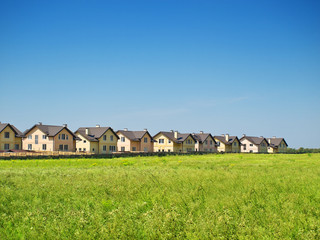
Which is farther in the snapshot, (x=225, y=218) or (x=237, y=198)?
(x=237, y=198)

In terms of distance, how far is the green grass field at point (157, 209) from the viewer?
8906mm

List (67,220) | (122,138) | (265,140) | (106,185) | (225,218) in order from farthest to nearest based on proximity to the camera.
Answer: (265,140) → (122,138) → (106,185) → (67,220) → (225,218)

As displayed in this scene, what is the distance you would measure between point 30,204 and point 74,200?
1658mm

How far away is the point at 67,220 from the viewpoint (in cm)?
992

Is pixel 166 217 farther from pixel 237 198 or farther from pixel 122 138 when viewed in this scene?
pixel 122 138

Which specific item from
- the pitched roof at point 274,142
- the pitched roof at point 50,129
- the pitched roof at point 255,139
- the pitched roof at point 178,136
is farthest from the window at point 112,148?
the pitched roof at point 274,142

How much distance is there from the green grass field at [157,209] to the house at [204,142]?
79109 mm

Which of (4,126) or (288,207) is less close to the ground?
(4,126)

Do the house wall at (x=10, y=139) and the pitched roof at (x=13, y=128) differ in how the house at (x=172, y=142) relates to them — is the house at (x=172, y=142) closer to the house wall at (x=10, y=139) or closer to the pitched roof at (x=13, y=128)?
the pitched roof at (x=13, y=128)

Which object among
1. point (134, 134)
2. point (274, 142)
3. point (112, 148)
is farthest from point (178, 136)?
point (274, 142)

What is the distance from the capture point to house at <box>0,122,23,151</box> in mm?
66562

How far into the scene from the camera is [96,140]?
251 feet

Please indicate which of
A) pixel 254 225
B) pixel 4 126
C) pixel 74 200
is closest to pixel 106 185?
pixel 74 200

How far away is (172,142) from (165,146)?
226 centimetres
